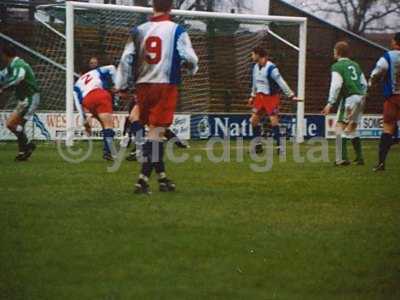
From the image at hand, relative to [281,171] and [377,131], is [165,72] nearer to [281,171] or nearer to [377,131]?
[281,171]

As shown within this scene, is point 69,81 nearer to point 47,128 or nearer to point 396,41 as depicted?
point 47,128

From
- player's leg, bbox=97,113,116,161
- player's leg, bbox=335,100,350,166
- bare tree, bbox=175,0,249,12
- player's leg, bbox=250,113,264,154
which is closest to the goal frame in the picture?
player's leg, bbox=250,113,264,154

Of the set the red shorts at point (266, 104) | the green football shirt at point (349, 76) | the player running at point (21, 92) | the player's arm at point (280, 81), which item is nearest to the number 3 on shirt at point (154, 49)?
the green football shirt at point (349, 76)

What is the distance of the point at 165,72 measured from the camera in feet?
35.3

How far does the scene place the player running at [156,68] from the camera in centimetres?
1068

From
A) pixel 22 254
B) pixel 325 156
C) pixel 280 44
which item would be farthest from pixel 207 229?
pixel 280 44

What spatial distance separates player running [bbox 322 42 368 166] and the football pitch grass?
12.1ft

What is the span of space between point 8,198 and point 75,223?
2.18m

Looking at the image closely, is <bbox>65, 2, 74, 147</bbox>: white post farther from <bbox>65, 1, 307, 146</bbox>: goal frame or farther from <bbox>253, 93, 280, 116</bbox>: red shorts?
<bbox>253, 93, 280, 116</bbox>: red shorts

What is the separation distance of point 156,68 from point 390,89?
5701mm

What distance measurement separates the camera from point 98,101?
1706 cm

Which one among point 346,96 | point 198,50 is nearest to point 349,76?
point 346,96

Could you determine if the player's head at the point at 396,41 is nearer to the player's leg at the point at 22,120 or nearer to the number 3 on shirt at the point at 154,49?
the number 3 on shirt at the point at 154,49

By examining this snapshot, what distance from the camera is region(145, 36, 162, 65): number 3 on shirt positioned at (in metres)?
10.7
